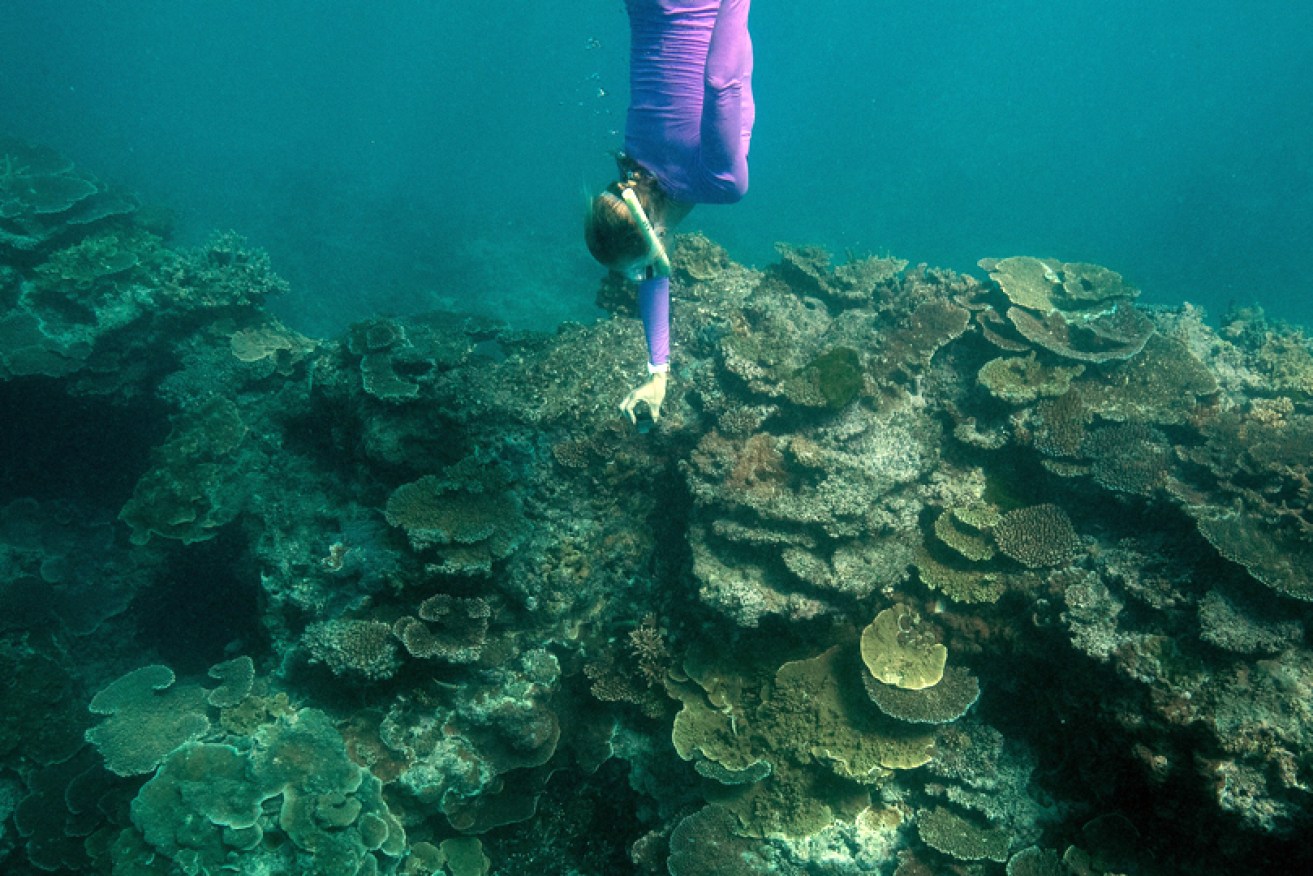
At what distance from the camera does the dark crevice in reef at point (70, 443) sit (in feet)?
29.5

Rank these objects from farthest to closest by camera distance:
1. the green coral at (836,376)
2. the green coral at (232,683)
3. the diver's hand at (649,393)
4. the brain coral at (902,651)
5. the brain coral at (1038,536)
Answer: the green coral at (836,376) → the green coral at (232,683) → the brain coral at (1038,536) → the brain coral at (902,651) → the diver's hand at (649,393)

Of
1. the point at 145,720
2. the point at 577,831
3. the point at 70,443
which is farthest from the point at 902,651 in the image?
the point at 70,443

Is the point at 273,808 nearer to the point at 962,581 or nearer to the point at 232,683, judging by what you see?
the point at 232,683

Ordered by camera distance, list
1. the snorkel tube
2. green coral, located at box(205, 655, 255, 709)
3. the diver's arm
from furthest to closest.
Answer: green coral, located at box(205, 655, 255, 709), the diver's arm, the snorkel tube

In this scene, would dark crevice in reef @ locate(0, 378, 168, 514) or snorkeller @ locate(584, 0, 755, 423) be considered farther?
dark crevice in reef @ locate(0, 378, 168, 514)

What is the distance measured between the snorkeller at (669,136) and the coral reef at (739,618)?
7.93 ft

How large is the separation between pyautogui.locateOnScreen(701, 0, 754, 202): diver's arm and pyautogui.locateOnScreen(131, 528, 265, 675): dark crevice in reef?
702 centimetres

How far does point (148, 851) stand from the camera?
14.9 ft

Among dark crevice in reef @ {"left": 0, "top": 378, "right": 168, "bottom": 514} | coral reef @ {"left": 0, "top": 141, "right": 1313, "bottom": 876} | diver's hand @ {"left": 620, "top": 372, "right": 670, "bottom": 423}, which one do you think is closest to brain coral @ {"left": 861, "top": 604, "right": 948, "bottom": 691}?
coral reef @ {"left": 0, "top": 141, "right": 1313, "bottom": 876}

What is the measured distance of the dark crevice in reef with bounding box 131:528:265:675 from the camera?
752cm

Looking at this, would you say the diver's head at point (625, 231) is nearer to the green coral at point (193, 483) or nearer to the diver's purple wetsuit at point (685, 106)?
the diver's purple wetsuit at point (685, 106)

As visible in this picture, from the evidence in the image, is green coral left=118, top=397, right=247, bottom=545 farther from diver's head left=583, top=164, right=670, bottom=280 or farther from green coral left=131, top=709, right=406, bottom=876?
diver's head left=583, top=164, right=670, bottom=280

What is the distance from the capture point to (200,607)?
809 cm

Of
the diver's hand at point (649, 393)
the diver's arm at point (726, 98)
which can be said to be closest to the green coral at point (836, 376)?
the diver's hand at point (649, 393)
